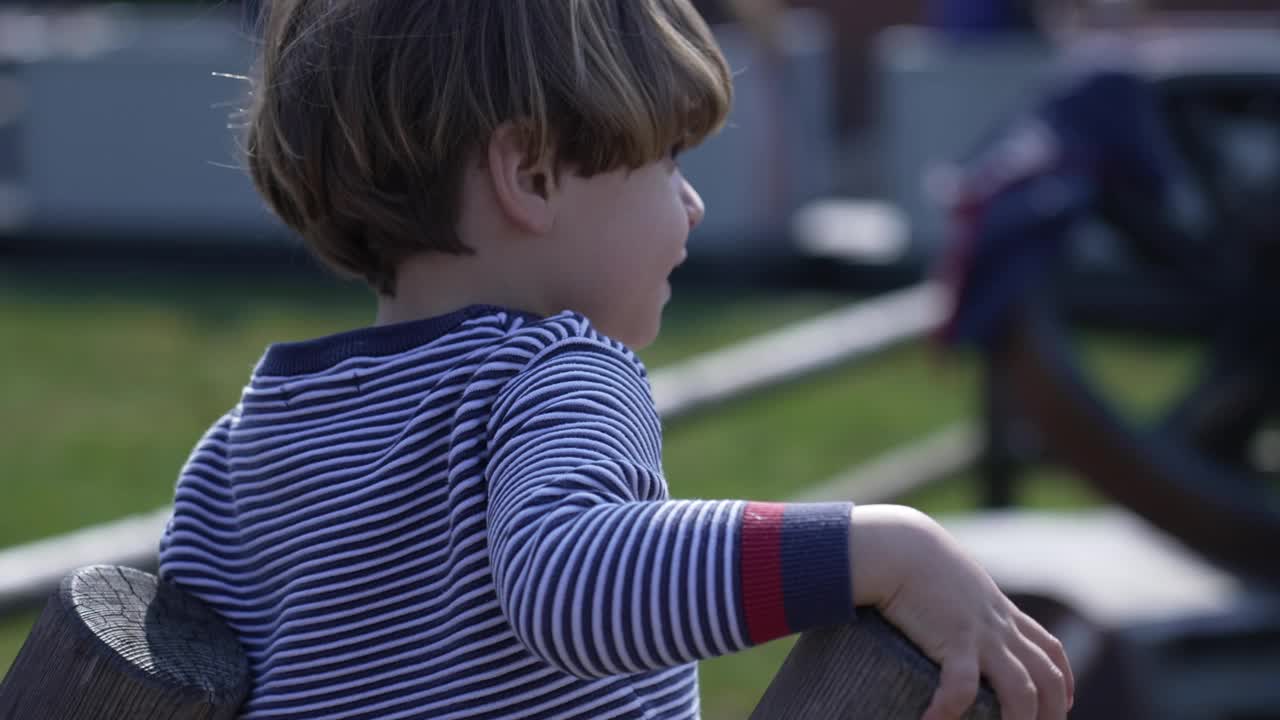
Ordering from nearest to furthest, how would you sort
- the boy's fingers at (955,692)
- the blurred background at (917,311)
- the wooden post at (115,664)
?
the boy's fingers at (955,692), the wooden post at (115,664), the blurred background at (917,311)

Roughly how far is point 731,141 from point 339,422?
30.8ft

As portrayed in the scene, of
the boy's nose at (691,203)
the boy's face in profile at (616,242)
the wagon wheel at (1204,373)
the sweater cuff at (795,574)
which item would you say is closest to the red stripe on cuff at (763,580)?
the sweater cuff at (795,574)

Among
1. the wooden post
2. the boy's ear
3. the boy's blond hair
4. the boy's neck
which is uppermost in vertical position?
the boy's blond hair

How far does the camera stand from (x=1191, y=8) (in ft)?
49.7

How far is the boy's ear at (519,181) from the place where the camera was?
1.20m

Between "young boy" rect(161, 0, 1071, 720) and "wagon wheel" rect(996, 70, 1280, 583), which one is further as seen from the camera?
"wagon wheel" rect(996, 70, 1280, 583)

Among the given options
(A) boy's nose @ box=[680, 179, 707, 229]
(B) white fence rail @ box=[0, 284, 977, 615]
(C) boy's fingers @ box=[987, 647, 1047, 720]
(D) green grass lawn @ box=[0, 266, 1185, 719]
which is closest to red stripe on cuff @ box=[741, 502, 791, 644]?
(C) boy's fingers @ box=[987, 647, 1047, 720]

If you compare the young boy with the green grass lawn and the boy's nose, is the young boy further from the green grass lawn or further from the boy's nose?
the green grass lawn

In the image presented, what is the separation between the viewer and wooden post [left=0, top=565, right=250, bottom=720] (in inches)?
44.4

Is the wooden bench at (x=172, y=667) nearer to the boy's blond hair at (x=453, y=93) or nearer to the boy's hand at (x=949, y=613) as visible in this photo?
the boy's hand at (x=949, y=613)

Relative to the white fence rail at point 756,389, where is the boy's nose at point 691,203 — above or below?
above

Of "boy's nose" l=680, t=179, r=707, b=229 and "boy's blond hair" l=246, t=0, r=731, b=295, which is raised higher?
"boy's blond hair" l=246, t=0, r=731, b=295

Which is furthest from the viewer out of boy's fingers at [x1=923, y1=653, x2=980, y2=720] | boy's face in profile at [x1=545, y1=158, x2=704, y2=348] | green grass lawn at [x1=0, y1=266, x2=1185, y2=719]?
green grass lawn at [x1=0, y1=266, x2=1185, y2=719]

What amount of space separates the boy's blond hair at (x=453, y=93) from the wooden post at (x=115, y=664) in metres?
0.32
